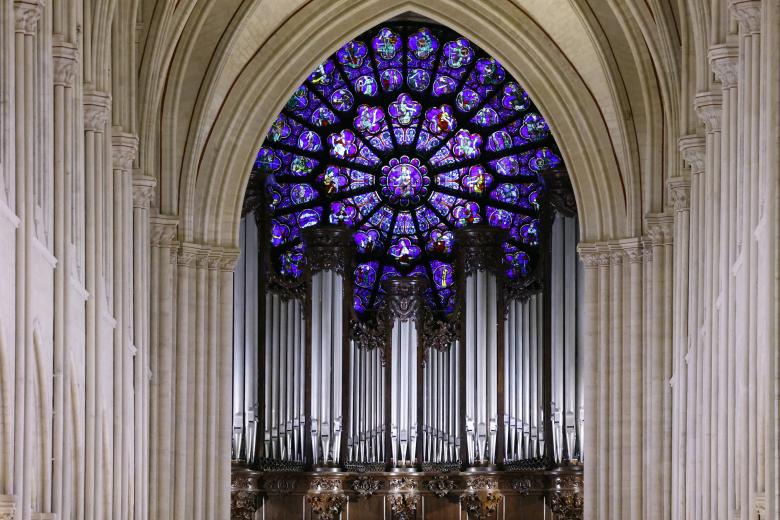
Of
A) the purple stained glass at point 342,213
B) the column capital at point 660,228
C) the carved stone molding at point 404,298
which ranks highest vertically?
the purple stained glass at point 342,213

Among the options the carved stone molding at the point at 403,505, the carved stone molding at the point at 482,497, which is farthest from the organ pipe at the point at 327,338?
the carved stone molding at the point at 482,497

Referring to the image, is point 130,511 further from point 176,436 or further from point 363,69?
point 363,69

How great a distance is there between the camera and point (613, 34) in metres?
28.3

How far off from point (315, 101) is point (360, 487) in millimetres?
6811

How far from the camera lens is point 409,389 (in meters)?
32.5

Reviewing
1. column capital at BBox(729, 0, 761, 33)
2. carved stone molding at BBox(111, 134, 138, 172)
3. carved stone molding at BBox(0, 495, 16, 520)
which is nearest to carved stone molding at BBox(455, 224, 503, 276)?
carved stone molding at BBox(111, 134, 138, 172)

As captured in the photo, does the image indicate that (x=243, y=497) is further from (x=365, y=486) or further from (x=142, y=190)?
(x=142, y=190)

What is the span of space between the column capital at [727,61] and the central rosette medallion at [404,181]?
1363cm

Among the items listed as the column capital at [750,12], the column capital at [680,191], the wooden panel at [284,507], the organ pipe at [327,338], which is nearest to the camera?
the column capital at [750,12]

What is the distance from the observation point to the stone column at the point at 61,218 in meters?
20.1

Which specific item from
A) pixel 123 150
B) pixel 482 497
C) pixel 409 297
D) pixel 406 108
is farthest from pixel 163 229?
pixel 406 108

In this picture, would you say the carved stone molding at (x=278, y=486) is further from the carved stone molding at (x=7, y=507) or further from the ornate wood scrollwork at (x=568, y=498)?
the carved stone molding at (x=7, y=507)

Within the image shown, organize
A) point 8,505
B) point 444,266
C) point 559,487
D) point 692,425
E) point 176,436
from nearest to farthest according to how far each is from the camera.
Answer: point 8,505
point 692,425
point 176,436
point 559,487
point 444,266

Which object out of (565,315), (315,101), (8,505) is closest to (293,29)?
(315,101)
